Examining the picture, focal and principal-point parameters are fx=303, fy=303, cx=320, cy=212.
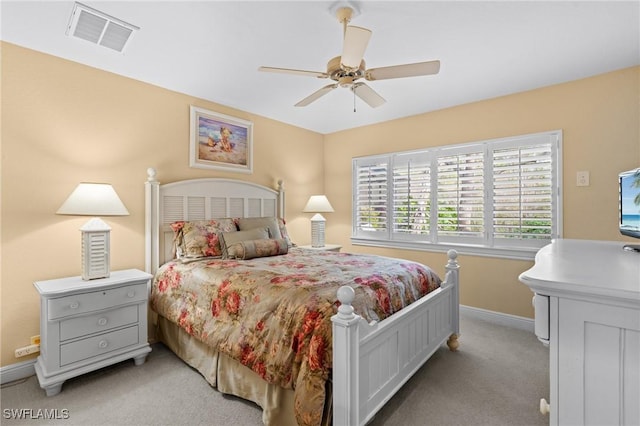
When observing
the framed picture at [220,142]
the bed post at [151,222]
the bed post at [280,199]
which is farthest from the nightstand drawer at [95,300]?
the bed post at [280,199]

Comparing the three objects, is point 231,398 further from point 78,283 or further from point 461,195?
point 461,195

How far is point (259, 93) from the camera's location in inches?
131

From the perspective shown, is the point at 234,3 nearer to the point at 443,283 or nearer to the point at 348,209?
the point at 443,283

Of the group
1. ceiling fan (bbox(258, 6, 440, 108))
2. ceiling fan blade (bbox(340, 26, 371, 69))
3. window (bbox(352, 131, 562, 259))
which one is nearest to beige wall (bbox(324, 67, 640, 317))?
window (bbox(352, 131, 562, 259))

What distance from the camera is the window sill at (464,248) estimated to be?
3234 millimetres

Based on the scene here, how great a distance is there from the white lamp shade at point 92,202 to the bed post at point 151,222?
49 cm

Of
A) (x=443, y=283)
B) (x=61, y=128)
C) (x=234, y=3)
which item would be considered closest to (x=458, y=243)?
(x=443, y=283)

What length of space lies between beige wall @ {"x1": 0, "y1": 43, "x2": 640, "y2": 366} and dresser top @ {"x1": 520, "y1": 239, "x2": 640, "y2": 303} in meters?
2.19

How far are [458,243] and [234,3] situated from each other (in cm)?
332

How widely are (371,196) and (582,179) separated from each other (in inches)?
92.8

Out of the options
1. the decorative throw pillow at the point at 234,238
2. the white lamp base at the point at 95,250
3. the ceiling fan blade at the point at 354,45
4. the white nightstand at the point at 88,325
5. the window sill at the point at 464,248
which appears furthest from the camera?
the window sill at the point at 464,248

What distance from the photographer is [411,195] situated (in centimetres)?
407

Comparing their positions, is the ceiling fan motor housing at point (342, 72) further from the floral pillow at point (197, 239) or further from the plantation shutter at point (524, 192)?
the plantation shutter at point (524, 192)

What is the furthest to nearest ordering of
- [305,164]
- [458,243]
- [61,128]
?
[305,164] → [458,243] → [61,128]
